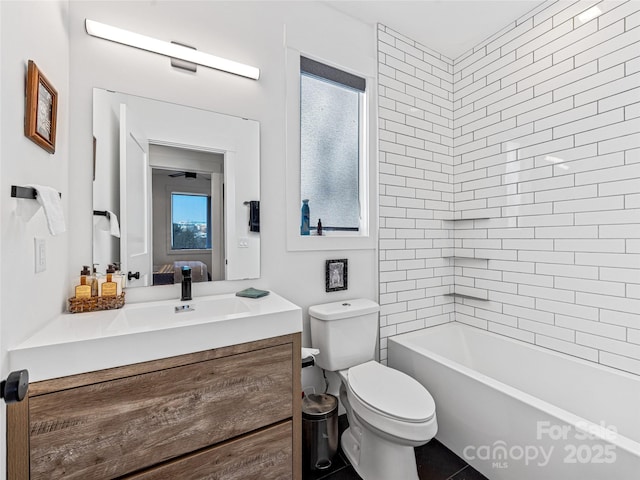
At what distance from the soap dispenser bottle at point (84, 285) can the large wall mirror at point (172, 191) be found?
6cm

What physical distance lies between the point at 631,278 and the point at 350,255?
5.10 ft

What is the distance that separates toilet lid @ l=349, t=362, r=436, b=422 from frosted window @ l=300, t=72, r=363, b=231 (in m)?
0.98

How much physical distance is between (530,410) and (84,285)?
2080 millimetres

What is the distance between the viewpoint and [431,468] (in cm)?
164

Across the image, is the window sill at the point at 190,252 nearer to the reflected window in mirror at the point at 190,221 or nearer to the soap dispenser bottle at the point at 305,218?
the reflected window in mirror at the point at 190,221

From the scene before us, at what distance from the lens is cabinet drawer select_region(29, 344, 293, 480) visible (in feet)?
2.87

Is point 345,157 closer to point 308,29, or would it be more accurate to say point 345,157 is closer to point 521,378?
point 308,29

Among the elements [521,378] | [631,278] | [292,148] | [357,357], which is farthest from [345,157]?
[521,378]

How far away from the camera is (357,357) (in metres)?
1.86

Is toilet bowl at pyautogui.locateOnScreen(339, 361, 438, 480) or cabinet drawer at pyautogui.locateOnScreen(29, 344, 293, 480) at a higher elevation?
cabinet drawer at pyautogui.locateOnScreen(29, 344, 293, 480)

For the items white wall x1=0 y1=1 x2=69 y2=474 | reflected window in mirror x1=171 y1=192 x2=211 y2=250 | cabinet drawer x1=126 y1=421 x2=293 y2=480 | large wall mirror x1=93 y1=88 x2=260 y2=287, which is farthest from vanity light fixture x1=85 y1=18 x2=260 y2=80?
cabinet drawer x1=126 y1=421 x2=293 y2=480

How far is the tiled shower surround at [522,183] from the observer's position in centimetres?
164

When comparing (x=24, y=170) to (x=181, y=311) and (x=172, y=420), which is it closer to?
(x=181, y=311)

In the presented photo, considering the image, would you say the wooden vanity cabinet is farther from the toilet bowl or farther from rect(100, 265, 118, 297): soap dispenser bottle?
rect(100, 265, 118, 297): soap dispenser bottle
